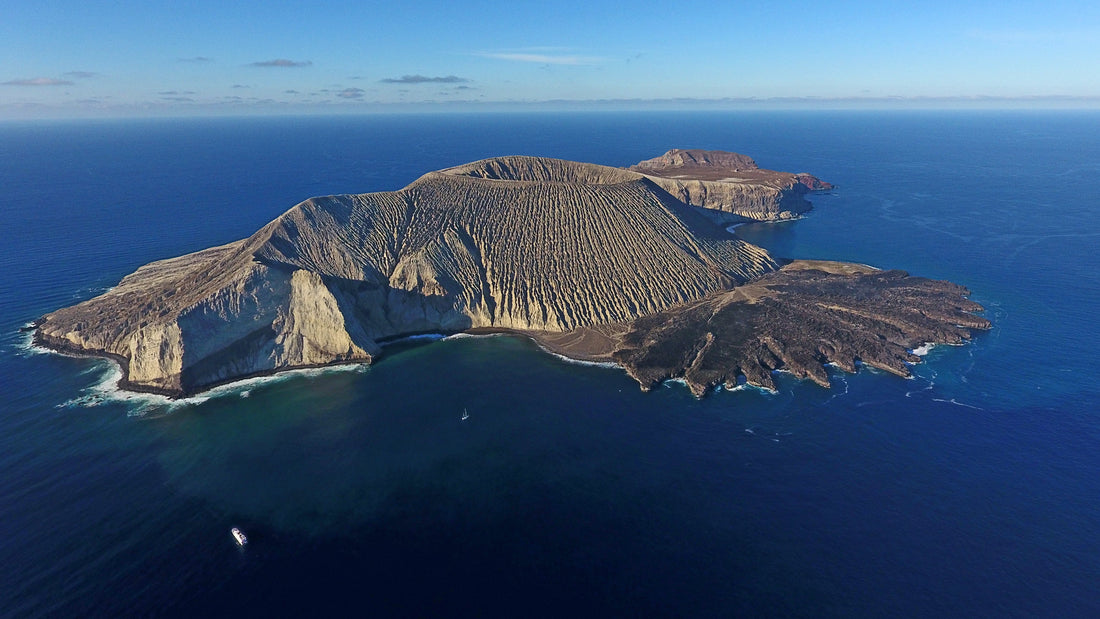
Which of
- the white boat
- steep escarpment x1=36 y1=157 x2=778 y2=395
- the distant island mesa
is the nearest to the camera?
the white boat

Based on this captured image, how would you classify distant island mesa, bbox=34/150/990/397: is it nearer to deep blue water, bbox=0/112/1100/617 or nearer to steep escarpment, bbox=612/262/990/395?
steep escarpment, bbox=612/262/990/395

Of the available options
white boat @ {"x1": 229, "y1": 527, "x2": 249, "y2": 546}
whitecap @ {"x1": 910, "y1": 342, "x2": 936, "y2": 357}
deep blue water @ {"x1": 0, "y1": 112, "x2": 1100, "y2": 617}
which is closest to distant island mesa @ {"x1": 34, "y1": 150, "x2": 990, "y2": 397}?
whitecap @ {"x1": 910, "y1": 342, "x2": 936, "y2": 357}

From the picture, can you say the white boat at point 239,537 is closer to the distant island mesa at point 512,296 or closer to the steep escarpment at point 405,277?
the steep escarpment at point 405,277

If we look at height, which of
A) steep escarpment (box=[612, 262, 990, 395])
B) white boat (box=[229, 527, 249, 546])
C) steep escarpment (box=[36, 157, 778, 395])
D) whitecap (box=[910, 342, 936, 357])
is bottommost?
white boat (box=[229, 527, 249, 546])

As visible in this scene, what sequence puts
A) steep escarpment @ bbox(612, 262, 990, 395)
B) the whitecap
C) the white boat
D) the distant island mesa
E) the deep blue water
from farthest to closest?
the whitecap
the distant island mesa
steep escarpment @ bbox(612, 262, 990, 395)
the white boat
the deep blue water

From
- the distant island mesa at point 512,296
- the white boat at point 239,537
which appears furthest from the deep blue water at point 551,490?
the distant island mesa at point 512,296

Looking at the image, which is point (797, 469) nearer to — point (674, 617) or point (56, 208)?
point (674, 617)

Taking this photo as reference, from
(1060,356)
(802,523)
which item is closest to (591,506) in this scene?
(802,523)
